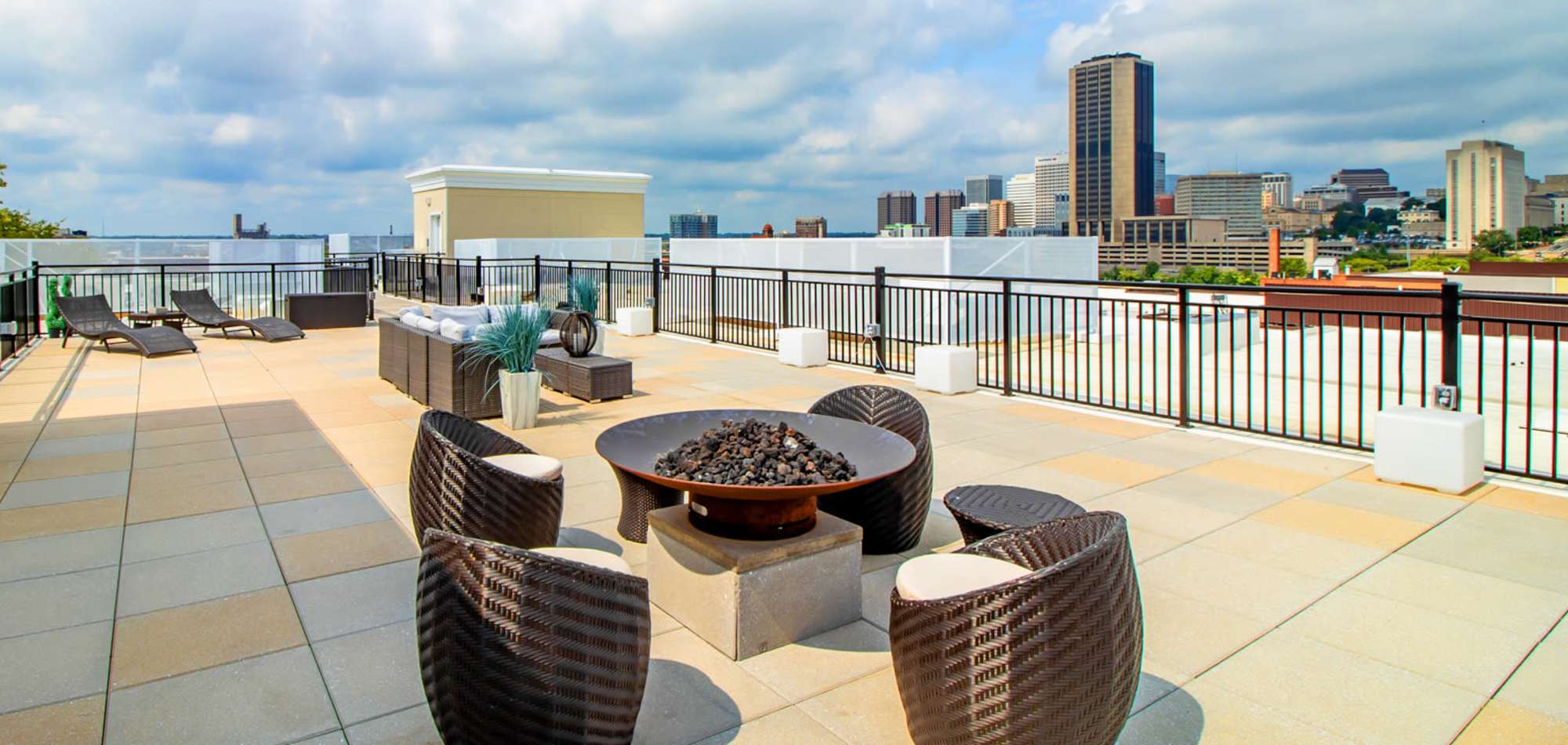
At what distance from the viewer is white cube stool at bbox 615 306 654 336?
→ 1405 cm

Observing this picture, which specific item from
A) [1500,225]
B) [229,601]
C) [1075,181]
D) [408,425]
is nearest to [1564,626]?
[229,601]

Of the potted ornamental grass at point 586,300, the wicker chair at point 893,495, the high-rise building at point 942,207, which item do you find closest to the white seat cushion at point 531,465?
the wicker chair at point 893,495

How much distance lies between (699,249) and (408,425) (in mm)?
17089

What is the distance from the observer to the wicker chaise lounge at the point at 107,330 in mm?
11242

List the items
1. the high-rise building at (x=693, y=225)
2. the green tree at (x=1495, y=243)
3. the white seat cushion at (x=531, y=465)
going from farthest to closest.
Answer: the green tree at (x=1495, y=243)
the high-rise building at (x=693, y=225)
the white seat cushion at (x=531, y=465)

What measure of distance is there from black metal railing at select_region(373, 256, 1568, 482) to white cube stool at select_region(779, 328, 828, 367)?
1.15 feet

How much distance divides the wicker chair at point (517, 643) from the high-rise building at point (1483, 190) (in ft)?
663

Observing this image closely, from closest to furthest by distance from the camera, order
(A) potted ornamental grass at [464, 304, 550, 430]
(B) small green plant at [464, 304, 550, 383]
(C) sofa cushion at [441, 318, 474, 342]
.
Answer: (A) potted ornamental grass at [464, 304, 550, 430] < (B) small green plant at [464, 304, 550, 383] < (C) sofa cushion at [441, 318, 474, 342]

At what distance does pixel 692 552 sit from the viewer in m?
3.27

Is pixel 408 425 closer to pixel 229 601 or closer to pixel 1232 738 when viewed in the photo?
pixel 229 601

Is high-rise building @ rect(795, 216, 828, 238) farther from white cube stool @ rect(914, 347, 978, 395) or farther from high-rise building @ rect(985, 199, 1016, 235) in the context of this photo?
high-rise building @ rect(985, 199, 1016, 235)

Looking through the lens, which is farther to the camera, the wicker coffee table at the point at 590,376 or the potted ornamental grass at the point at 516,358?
the wicker coffee table at the point at 590,376

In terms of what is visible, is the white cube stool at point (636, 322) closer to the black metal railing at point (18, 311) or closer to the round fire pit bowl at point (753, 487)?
the black metal railing at point (18, 311)

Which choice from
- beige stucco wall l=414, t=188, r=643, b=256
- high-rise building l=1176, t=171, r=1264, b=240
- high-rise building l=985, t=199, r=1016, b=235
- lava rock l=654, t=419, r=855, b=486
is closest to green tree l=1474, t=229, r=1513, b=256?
high-rise building l=1176, t=171, r=1264, b=240
